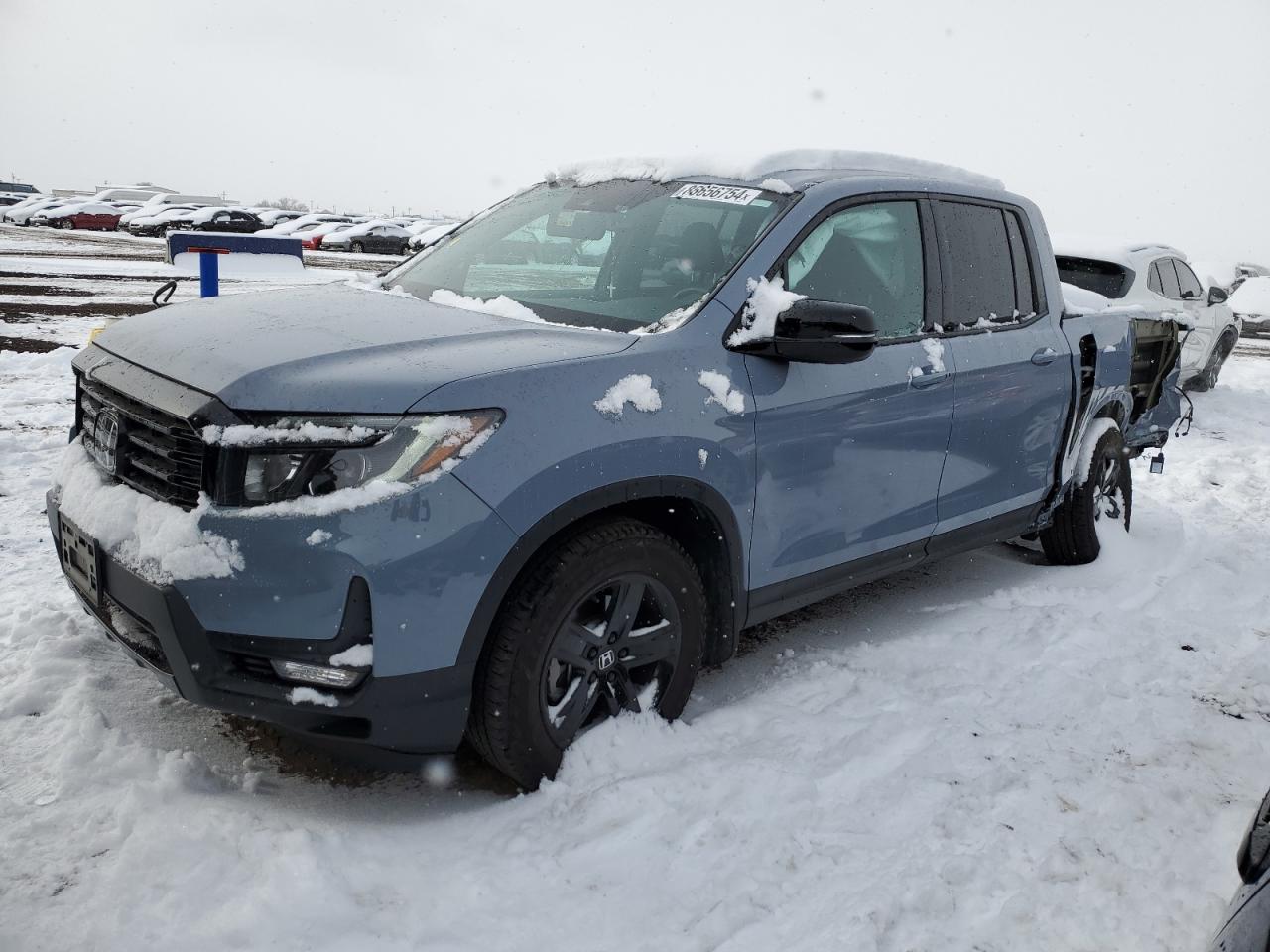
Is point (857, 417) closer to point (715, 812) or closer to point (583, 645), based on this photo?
point (583, 645)

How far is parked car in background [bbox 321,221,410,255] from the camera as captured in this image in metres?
39.1

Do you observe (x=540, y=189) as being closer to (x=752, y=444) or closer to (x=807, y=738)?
(x=752, y=444)

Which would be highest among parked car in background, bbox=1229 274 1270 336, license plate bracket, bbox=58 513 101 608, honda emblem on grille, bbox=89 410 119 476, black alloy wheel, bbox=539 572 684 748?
honda emblem on grille, bbox=89 410 119 476

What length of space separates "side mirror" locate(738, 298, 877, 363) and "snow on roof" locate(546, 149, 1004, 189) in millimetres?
813

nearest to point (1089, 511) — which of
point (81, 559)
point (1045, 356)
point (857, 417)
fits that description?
point (1045, 356)

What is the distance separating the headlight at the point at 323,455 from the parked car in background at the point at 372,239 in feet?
125

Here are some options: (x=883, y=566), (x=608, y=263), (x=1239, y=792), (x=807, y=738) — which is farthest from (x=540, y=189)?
(x=1239, y=792)

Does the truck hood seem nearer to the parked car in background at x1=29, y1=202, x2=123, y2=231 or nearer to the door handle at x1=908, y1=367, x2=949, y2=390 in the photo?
the door handle at x1=908, y1=367, x2=949, y2=390

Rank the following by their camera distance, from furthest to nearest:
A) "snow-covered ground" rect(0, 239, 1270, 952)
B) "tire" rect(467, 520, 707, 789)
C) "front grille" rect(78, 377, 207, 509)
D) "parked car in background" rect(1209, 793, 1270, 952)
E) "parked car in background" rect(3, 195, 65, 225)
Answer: "parked car in background" rect(3, 195, 65, 225), "tire" rect(467, 520, 707, 789), "front grille" rect(78, 377, 207, 509), "snow-covered ground" rect(0, 239, 1270, 952), "parked car in background" rect(1209, 793, 1270, 952)

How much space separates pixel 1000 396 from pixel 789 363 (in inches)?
54.8

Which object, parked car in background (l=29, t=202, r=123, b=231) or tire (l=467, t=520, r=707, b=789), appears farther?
→ parked car in background (l=29, t=202, r=123, b=231)

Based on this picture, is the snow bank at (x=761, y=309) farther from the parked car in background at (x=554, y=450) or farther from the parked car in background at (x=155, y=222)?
the parked car in background at (x=155, y=222)

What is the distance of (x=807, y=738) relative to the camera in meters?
3.32

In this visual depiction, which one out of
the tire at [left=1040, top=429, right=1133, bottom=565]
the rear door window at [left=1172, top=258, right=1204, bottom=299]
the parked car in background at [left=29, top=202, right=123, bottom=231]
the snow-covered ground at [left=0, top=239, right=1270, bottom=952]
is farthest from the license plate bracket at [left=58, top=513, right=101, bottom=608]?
the parked car in background at [left=29, top=202, right=123, bottom=231]
